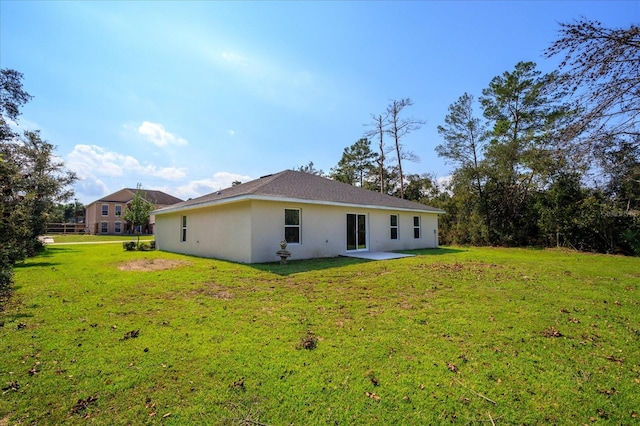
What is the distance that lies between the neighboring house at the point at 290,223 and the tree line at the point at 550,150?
5.69 meters

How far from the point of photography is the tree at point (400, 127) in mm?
26016

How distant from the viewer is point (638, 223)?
1323 cm

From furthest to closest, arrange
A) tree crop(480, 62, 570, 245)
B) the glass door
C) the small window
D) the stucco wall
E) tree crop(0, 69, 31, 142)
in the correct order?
1. tree crop(480, 62, 570, 245)
2. the small window
3. the glass door
4. tree crop(0, 69, 31, 142)
5. the stucco wall

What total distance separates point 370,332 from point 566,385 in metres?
2.09

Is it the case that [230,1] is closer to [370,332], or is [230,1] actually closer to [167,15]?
[167,15]

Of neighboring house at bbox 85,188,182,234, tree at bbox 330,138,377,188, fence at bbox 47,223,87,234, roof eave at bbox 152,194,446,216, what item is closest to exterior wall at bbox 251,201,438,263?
roof eave at bbox 152,194,446,216

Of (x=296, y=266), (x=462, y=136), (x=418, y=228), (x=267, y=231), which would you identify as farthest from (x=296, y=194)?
(x=462, y=136)

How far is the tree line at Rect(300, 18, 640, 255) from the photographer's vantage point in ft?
15.2

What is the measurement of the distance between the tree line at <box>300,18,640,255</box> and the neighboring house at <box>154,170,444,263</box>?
18.7 feet

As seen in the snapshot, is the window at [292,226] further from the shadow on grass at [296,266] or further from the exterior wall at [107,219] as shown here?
the exterior wall at [107,219]

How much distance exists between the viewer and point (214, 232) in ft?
40.3

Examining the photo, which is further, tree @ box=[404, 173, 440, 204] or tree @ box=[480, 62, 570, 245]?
tree @ box=[404, 173, 440, 204]

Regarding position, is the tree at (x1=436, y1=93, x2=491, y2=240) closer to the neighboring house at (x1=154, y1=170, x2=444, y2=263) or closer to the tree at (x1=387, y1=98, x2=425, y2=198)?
the tree at (x1=387, y1=98, x2=425, y2=198)

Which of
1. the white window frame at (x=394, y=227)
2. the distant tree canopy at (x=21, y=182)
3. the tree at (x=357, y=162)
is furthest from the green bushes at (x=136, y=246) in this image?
the tree at (x=357, y=162)
